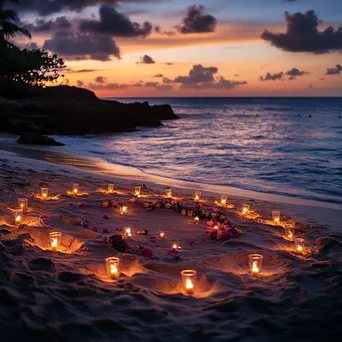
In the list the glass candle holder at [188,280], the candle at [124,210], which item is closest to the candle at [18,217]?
the candle at [124,210]

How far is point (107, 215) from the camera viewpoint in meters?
6.30

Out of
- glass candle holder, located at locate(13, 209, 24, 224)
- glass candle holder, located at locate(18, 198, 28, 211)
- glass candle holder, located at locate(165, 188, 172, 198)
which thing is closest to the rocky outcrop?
glass candle holder, located at locate(165, 188, 172, 198)

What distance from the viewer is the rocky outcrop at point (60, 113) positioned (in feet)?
74.5

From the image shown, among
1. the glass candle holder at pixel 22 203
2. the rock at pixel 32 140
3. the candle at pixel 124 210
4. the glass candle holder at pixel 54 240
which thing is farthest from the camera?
the rock at pixel 32 140

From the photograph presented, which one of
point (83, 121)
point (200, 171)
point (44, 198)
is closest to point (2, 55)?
point (83, 121)

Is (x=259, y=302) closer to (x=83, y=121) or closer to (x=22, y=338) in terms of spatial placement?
(x=22, y=338)

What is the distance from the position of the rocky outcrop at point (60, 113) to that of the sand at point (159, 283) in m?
17.1

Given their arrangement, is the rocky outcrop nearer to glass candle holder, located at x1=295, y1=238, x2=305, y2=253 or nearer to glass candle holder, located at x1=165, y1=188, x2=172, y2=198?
glass candle holder, located at x1=165, y1=188, x2=172, y2=198

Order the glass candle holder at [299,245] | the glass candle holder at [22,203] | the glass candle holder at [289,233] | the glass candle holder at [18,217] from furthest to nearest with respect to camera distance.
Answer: the glass candle holder at [22,203]
the glass candle holder at [289,233]
the glass candle holder at [18,217]
the glass candle holder at [299,245]

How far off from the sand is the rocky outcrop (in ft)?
56.1

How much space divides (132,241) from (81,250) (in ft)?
2.57

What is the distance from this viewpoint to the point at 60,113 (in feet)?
87.8

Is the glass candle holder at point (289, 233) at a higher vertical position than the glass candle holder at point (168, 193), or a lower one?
lower

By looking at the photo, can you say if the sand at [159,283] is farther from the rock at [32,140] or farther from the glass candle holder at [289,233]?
the rock at [32,140]
